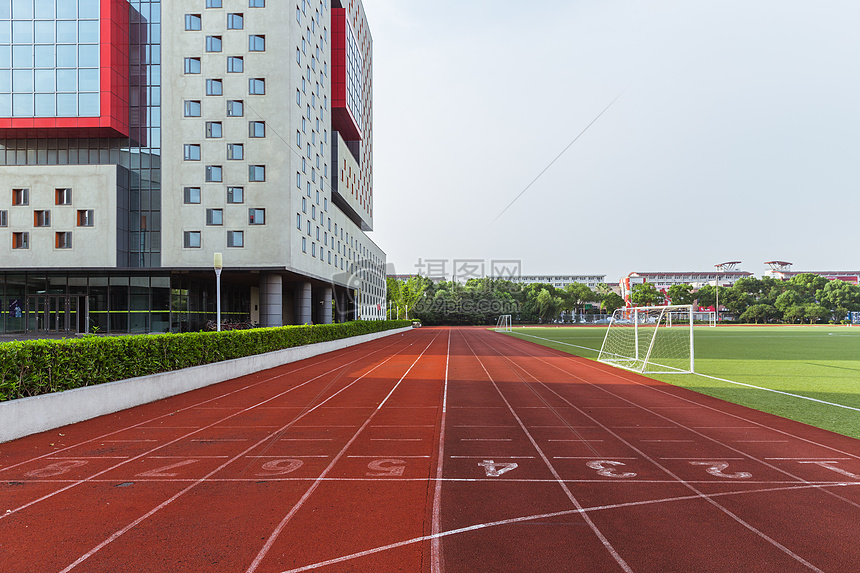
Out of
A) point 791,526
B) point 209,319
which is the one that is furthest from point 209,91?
point 791,526

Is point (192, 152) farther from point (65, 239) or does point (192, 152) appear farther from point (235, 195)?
point (65, 239)

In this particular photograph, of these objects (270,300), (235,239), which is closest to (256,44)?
(235,239)

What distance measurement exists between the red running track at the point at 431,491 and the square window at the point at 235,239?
1950 centimetres

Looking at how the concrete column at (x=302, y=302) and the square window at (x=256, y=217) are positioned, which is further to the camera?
the concrete column at (x=302, y=302)

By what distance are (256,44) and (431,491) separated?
102ft

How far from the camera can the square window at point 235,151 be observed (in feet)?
94.0

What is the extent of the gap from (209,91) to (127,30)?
7609 mm

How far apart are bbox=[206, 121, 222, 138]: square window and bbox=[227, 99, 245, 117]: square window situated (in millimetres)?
976

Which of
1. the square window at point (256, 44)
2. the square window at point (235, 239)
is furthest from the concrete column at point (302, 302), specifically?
the square window at point (256, 44)

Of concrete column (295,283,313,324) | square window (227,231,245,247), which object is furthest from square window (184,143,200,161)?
concrete column (295,283,313,324)

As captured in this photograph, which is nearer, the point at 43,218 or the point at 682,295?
the point at 43,218

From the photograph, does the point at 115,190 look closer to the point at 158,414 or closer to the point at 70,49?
the point at 70,49

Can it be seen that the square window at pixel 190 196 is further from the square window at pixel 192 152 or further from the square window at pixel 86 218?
the square window at pixel 86 218

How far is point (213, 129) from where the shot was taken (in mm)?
28797
